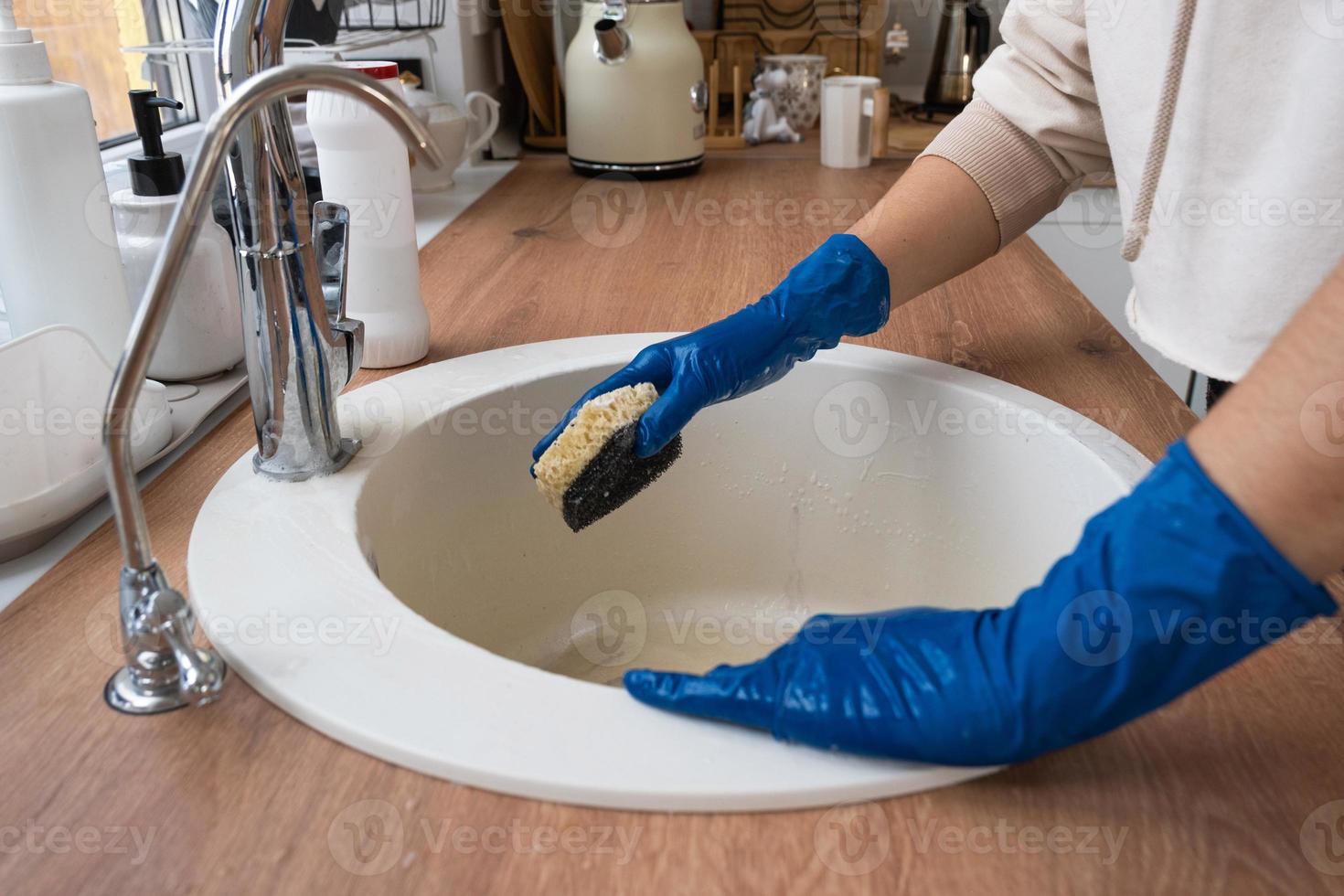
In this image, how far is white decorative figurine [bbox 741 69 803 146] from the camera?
206 centimetres

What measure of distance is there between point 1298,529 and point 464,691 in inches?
16.6

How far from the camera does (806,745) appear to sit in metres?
0.53

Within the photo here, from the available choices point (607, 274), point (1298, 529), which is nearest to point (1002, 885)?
point (1298, 529)

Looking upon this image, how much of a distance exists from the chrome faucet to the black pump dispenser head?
0.26m

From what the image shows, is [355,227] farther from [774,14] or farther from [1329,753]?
[774,14]

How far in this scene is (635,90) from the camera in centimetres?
168

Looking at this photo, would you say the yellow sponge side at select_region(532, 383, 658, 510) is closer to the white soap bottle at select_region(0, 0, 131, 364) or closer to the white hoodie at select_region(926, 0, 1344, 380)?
the white soap bottle at select_region(0, 0, 131, 364)

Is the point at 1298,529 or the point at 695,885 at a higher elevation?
the point at 1298,529

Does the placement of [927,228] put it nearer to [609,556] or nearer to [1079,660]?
[609,556]

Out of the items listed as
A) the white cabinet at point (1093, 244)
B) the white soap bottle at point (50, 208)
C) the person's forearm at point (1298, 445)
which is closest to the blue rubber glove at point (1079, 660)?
the person's forearm at point (1298, 445)

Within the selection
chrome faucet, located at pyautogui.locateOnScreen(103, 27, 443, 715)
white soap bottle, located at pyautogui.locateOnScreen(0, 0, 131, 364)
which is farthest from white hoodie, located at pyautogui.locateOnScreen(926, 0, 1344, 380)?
white soap bottle, located at pyautogui.locateOnScreen(0, 0, 131, 364)

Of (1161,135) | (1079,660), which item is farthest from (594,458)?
(1161,135)

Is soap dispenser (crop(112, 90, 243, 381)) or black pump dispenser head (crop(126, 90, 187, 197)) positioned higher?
black pump dispenser head (crop(126, 90, 187, 197))

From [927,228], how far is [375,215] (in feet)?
1.77
